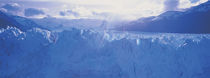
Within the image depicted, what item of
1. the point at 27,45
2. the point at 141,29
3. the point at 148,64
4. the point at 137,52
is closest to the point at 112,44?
the point at 137,52

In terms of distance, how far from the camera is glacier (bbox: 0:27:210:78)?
13.1m

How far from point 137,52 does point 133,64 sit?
0.88 metres

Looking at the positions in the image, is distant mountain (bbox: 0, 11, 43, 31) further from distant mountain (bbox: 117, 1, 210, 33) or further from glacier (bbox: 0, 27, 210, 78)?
glacier (bbox: 0, 27, 210, 78)

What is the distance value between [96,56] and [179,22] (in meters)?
52.6

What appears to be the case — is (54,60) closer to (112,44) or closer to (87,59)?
(87,59)

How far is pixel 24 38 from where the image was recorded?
1404 centimetres

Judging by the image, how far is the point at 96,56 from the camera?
13.5 meters

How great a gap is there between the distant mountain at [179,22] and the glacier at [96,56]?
4463 centimetres

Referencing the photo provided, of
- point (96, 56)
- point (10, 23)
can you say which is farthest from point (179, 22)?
point (96, 56)

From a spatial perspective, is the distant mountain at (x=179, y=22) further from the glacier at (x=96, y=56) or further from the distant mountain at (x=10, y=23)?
the glacier at (x=96, y=56)

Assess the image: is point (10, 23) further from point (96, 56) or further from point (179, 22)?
point (96, 56)

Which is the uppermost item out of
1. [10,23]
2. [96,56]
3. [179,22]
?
[179,22]

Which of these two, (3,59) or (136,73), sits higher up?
(3,59)

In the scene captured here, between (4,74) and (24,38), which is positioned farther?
(24,38)
